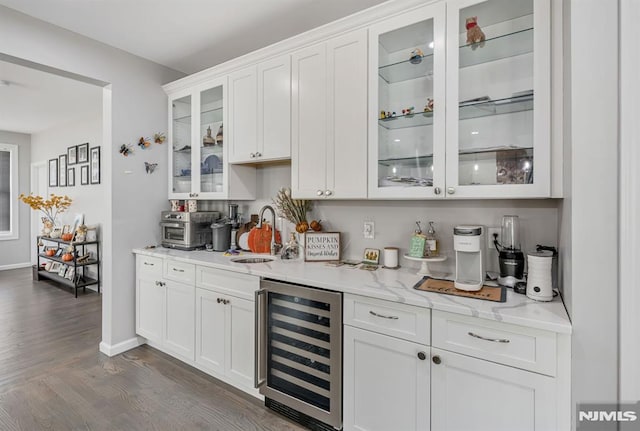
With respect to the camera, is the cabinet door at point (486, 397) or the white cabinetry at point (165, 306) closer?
the cabinet door at point (486, 397)

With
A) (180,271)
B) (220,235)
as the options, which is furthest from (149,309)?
(220,235)

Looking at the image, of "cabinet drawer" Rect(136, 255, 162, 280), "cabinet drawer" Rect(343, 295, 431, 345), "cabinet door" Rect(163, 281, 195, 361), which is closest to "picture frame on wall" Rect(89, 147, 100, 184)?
"cabinet drawer" Rect(136, 255, 162, 280)

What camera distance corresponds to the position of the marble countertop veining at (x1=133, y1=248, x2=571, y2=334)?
129 cm

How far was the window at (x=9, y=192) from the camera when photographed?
244 inches

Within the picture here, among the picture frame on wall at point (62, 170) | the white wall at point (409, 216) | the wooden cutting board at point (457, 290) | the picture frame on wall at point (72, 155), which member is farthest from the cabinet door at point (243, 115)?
the picture frame on wall at point (62, 170)

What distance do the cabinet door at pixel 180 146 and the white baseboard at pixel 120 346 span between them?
4.48 ft

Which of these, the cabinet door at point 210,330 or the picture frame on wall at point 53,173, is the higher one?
the picture frame on wall at point 53,173

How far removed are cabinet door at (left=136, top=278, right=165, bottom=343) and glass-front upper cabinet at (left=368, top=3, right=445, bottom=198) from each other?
2.02 meters

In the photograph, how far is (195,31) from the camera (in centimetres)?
254

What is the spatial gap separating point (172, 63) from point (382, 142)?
93.3 inches

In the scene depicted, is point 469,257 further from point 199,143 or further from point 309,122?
point 199,143

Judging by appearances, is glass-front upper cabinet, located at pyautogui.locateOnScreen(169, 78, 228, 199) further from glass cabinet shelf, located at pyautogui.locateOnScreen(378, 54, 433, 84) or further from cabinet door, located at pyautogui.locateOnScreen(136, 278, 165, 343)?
glass cabinet shelf, located at pyautogui.locateOnScreen(378, 54, 433, 84)

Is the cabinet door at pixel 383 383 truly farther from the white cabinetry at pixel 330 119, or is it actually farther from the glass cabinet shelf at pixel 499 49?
the glass cabinet shelf at pixel 499 49

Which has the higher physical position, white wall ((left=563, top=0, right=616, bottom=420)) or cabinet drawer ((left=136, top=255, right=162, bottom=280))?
white wall ((left=563, top=0, right=616, bottom=420))
